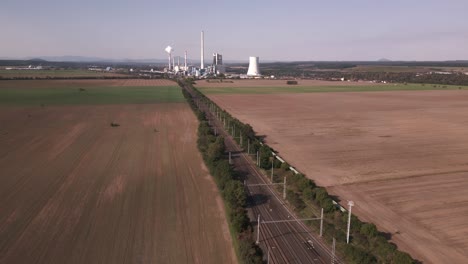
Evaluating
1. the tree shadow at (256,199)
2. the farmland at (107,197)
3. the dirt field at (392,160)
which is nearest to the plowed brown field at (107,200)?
the farmland at (107,197)

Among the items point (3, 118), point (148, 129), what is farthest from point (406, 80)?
point (3, 118)

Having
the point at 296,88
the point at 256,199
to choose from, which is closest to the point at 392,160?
the point at 256,199

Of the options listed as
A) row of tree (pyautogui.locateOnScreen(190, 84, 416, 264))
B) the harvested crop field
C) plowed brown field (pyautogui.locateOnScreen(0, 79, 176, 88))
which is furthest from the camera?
the harvested crop field

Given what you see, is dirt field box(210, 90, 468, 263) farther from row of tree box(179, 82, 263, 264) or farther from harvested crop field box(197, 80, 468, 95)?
harvested crop field box(197, 80, 468, 95)

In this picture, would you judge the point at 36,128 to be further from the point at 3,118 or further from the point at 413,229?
the point at 413,229

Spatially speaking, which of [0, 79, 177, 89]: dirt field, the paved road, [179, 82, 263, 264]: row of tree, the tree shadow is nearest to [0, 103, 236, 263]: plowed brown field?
[179, 82, 263, 264]: row of tree

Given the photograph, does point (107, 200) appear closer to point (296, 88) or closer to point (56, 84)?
point (296, 88)
